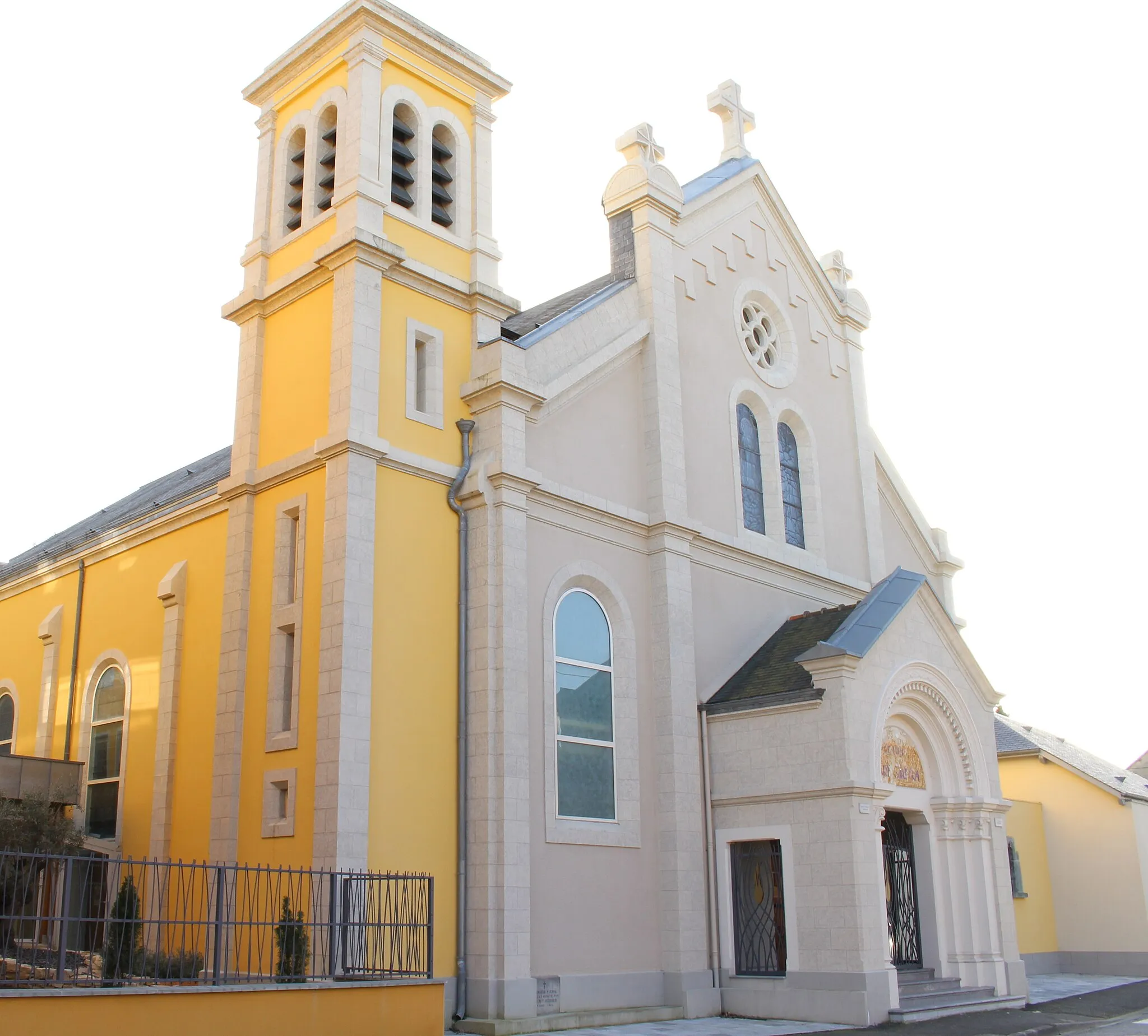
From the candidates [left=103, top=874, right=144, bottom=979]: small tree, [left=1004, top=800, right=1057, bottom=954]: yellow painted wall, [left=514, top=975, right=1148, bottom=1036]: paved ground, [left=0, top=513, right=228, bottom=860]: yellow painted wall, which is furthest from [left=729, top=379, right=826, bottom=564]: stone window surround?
[left=103, top=874, right=144, bottom=979]: small tree

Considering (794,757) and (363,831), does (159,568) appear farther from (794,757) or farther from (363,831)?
(794,757)

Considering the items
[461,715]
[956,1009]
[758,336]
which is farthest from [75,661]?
[956,1009]

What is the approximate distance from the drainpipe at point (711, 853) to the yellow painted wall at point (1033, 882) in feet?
36.6

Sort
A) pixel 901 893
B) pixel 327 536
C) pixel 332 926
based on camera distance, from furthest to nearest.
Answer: pixel 901 893 < pixel 327 536 < pixel 332 926

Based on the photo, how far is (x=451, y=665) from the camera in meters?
17.5

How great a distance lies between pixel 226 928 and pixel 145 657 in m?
9.33

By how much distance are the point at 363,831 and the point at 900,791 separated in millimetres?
9515

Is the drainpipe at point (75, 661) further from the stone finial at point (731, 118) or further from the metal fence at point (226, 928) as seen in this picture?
the stone finial at point (731, 118)

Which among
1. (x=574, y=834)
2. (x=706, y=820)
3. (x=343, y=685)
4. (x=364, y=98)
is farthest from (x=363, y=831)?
(x=364, y=98)

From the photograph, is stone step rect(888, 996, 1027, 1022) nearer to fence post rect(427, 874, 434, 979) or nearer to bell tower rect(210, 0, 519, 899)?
bell tower rect(210, 0, 519, 899)

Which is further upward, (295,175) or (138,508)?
(295,175)

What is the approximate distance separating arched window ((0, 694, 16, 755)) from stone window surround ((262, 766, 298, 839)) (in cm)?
1100

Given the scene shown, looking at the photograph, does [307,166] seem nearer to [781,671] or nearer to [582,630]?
[582,630]

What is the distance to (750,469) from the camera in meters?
23.8
